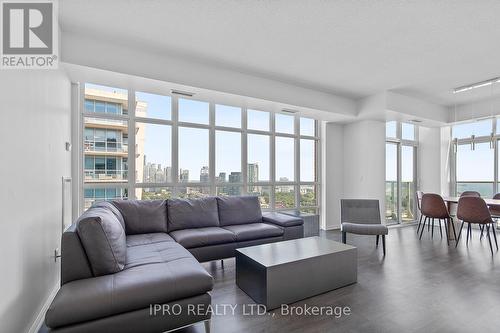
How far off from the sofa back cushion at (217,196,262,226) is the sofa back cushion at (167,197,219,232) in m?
0.13

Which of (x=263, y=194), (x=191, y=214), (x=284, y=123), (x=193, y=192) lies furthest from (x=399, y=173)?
(x=191, y=214)

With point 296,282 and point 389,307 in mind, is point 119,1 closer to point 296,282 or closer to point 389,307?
point 296,282

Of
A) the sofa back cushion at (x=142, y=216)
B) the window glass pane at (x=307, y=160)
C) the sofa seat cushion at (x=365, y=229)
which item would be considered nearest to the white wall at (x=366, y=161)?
the window glass pane at (x=307, y=160)

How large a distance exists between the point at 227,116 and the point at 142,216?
2.45m

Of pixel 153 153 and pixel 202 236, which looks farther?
pixel 153 153

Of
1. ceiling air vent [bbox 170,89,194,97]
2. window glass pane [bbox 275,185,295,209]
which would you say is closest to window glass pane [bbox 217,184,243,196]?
window glass pane [bbox 275,185,295,209]

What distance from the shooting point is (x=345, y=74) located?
4.09 metres

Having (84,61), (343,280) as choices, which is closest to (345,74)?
(343,280)

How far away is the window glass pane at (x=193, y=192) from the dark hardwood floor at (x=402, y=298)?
4.55 ft

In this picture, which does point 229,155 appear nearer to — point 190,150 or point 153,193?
point 190,150

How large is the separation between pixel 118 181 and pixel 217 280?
7.34ft

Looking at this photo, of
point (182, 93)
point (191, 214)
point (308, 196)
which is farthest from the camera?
point (308, 196)

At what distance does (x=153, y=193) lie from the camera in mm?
4129

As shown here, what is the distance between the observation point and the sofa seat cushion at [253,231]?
341cm
